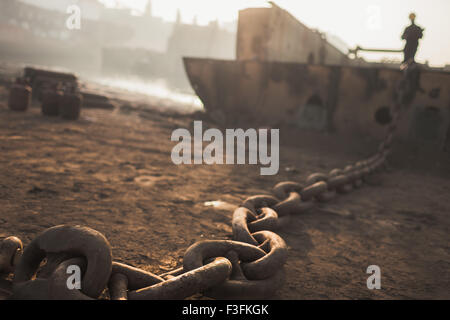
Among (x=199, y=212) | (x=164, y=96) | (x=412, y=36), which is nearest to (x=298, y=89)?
(x=412, y=36)

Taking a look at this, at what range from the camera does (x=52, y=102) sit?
491 centimetres

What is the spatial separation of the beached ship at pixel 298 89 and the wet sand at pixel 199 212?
1.31m

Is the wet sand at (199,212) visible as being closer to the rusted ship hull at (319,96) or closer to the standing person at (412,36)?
the rusted ship hull at (319,96)

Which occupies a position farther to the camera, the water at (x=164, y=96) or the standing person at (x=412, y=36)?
the water at (x=164, y=96)

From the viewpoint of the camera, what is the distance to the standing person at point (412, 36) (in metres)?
5.64

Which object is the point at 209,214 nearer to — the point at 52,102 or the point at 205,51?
the point at 52,102

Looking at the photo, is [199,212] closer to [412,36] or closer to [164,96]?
[412,36]

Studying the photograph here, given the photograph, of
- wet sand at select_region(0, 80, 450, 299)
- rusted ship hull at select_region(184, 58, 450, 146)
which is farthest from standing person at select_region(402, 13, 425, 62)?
wet sand at select_region(0, 80, 450, 299)

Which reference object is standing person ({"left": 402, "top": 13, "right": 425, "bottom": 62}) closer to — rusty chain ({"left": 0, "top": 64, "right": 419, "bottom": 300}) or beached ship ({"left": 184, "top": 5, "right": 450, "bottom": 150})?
beached ship ({"left": 184, "top": 5, "right": 450, "bottom": 150})

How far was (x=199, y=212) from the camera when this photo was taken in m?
2.04

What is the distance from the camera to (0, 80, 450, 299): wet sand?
1.43 meters

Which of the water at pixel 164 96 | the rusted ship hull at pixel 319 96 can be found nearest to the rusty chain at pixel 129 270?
the rusted ship hull at pixel 319 96
